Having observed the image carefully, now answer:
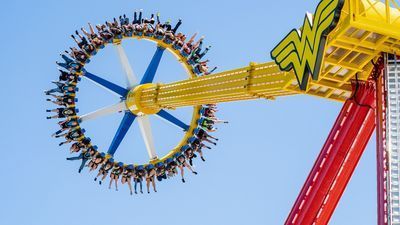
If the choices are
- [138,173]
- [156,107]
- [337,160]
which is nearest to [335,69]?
[337,160]

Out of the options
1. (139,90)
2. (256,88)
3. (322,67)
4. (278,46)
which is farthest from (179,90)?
(322,67)

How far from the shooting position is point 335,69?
835 inches

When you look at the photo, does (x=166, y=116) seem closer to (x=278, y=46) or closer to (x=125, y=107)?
(x=125, y=107)

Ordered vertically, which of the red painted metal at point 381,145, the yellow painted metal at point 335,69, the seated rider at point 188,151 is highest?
the seated rider at point 188,151

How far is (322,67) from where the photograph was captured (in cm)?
2016

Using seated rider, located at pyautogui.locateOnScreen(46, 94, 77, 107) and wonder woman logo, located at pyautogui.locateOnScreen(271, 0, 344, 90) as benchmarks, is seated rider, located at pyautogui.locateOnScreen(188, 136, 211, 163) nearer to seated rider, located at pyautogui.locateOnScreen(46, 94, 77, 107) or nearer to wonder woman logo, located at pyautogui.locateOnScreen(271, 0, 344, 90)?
seated rider, located at pyautogui.locateOnScreen(46, 94, 77, 107)

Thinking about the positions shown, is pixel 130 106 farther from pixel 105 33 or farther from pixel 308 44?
pixel 308 44

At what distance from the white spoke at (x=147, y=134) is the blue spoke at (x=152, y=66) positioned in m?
1.54

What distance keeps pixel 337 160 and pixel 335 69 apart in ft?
8.23

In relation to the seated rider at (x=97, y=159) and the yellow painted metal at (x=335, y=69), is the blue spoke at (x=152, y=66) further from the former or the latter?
the yellow painted metal at (x=335, y=69)

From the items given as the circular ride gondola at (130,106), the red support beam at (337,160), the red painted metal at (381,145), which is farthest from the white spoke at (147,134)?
the red painted metal at (381,145)

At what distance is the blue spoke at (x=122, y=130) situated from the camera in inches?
1320

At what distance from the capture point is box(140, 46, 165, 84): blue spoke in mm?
34688

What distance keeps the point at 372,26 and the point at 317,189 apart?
5604 millimetres
